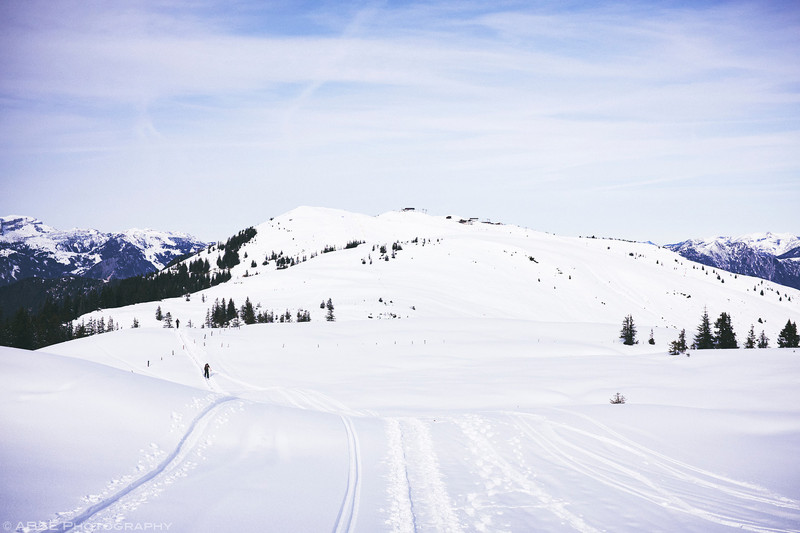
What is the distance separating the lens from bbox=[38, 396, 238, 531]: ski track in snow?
273 inches

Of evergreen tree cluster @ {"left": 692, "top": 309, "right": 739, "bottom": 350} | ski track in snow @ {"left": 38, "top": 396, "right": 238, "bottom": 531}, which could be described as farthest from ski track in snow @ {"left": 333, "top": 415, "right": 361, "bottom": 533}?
evergreen tree cluster @ {"left": 692, "top": 309, "right": 739, "bottom": 350}

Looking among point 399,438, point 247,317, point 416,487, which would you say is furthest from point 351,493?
point 247,317

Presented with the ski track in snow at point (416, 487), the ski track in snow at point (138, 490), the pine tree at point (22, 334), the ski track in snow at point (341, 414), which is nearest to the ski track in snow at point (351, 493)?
the ski track in snow at point (341, 414)

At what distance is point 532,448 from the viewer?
1182 cm

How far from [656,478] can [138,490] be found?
34.7ft

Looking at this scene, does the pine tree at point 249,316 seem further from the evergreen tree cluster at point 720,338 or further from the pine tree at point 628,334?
the evergreen tree cluster at point 720,338

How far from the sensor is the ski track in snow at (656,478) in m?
8.02

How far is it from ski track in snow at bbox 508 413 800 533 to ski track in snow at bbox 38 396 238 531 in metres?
8.81

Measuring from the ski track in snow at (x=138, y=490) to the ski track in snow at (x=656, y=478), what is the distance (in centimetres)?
881

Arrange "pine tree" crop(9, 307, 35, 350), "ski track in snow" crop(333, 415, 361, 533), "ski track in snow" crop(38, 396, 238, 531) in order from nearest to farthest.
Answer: "ski track in snow" crop(38, 396, 238, 531), "ski track in snow" crop(333, 415, 361, 533), "pine tree" crop(9, 307, 35, 350)

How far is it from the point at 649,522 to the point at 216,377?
22686mm

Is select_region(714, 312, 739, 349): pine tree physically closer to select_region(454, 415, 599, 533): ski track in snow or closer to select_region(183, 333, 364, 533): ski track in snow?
select_region(454, 415, 599, 533): ski track in snow

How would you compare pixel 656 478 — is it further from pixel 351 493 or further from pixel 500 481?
pixel 351 493

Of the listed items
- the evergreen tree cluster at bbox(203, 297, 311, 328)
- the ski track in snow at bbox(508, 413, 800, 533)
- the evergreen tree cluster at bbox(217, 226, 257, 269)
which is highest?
the evergreen tree cluster at bbox(217, 226, 257, 269)
